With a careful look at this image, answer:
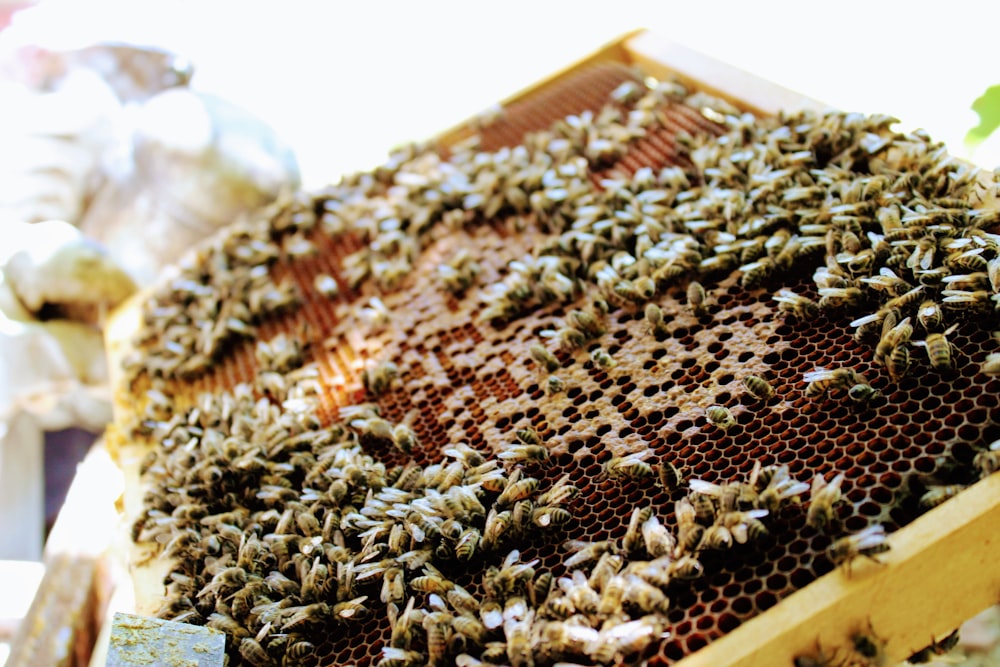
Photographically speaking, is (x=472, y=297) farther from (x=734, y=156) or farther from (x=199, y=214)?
(x=199, y=214)

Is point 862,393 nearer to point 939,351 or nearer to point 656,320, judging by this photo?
point 939,351

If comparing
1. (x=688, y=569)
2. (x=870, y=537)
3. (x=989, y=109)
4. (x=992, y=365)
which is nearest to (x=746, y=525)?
(x=688, y=569)

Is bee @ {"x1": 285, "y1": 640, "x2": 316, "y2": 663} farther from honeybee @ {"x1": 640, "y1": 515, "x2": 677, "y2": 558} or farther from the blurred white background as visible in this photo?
the blurred white background

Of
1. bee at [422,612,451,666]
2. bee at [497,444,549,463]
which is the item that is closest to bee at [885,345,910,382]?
bee at [497,444,549,463]

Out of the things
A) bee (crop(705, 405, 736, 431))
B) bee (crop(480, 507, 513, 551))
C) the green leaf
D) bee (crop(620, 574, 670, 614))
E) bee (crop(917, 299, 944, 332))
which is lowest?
bee (crop(480, 507, 513, 551))

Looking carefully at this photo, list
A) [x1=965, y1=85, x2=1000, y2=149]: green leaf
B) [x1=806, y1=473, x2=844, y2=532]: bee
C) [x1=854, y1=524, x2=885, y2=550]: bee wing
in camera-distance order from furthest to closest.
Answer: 1. [x1=965, y1=85, x2=1000, y2=149]: green leaf
2. [x1=806, y1=473, x2=844, y2=532]: bee
3. [x1=854, y1=524, x2=885, y2=550]: bee wing
